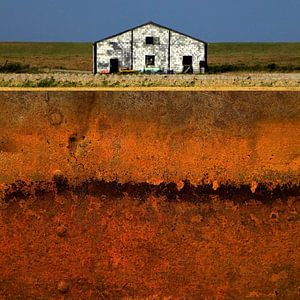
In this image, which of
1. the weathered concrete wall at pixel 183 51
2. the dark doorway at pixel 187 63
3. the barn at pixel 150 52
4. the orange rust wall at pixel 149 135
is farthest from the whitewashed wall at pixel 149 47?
the orange rust wall at pixel 149 135

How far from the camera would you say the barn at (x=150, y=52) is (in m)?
51.5

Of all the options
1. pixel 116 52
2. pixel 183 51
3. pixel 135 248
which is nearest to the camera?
pixel 135 248

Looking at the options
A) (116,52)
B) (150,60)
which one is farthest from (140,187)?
(150,60)

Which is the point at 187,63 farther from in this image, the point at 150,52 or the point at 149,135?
the point at 149,135

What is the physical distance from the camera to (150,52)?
170 feet

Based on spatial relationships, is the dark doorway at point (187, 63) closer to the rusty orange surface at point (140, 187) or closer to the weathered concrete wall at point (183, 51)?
the weathered concrete wall at point (183, 51)

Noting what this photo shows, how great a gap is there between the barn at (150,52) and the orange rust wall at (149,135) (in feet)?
156

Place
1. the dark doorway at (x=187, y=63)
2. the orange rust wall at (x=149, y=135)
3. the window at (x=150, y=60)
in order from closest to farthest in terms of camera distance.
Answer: the orange rust wall at (x=149, y=135)
the dark doorway at (x=187, y=63)
the window at (x=150, y=60)

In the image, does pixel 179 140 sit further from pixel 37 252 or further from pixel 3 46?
pixel 3 46

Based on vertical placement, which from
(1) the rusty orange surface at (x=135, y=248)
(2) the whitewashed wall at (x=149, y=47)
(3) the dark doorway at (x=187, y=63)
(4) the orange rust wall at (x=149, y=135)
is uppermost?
(2) the whitewashed wall at (x=149, y=47)

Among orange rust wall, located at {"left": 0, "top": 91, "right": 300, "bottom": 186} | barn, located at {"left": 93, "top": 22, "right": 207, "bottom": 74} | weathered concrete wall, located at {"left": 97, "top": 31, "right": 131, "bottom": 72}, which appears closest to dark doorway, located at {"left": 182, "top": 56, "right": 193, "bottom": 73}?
barn, located at {"left": 93, "top": 22, "right": 207, "bottom": 74}

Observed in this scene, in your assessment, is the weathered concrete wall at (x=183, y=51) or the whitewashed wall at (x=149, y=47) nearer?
the whitewashed wall at (x=149, y=47)

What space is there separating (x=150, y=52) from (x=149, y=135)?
48458mm

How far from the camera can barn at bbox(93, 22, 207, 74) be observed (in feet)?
169
